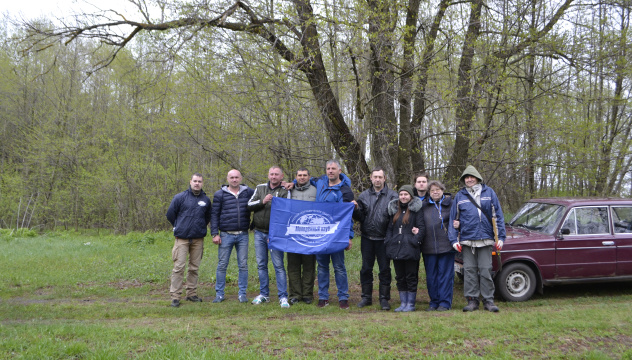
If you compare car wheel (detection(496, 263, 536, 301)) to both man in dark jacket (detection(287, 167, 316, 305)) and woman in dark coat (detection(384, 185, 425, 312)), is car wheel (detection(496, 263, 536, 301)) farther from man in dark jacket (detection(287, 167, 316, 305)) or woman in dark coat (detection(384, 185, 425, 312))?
man in dark jacket (detection(287, 167, 316, 305))

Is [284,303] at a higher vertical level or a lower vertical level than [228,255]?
lower

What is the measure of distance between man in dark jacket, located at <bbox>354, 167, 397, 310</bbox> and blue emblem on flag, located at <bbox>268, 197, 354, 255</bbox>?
0.86 ft

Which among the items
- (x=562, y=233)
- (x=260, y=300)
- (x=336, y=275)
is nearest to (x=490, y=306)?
(x=562, y=233)

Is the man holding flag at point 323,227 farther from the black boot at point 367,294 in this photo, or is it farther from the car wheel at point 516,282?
the car wheel at point 516,282

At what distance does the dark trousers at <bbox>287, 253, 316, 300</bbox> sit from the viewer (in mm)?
7145

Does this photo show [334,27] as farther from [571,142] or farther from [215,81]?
[571,142]

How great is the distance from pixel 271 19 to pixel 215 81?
126 inches

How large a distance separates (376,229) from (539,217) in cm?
349

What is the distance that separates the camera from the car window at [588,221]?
7496mm

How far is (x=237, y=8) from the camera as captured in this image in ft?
34.1

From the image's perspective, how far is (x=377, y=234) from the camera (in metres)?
6.70

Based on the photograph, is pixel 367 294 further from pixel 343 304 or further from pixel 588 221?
pixel 588 221

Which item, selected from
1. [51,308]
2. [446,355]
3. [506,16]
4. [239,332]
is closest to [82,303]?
[51,308]

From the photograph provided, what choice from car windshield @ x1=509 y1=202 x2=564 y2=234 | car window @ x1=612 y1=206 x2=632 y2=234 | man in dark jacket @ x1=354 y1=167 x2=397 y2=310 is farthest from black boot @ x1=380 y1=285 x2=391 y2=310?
car window @ x1=612 y1=206 x2=632 y2=234
